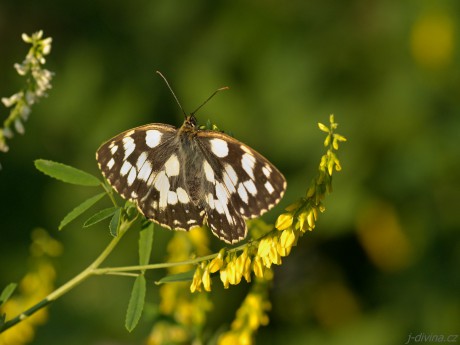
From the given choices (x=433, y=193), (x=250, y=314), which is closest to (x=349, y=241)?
(x=433, y=193)

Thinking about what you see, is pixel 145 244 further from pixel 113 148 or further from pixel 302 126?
pixel 302 126

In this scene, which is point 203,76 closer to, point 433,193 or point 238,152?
point 433,193

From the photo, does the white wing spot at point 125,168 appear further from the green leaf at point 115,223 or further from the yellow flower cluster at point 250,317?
the yellow flower cluster at point 250,317

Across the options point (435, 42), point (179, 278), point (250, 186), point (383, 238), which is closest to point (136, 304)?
point (179, 278)

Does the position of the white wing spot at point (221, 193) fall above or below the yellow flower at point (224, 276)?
above

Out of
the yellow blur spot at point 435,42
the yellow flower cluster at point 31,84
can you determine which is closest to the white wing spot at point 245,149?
the yellow flower cluster at point 31,84

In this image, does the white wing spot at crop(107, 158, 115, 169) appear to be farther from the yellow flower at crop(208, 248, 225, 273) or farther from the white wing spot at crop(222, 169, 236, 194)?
the yellow flower at crop(208, 248, 225, 273)

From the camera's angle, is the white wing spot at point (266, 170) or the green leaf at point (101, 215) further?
the white wing spot at point (266, 170)
